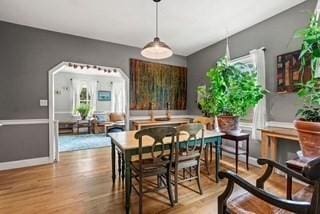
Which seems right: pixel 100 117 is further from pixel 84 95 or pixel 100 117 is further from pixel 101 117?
pixel 84 95

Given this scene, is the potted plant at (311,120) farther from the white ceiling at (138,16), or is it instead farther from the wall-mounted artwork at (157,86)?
the wall-mounted artwork at (157,86)

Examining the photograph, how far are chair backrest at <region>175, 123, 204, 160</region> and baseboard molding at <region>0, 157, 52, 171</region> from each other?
2.83 m

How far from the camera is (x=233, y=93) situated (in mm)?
3611

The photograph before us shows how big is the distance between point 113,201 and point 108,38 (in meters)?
3.32

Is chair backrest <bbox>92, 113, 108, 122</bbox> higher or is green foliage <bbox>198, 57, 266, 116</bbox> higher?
green foliage <bbox>198, 57, 266, 116</bbox>

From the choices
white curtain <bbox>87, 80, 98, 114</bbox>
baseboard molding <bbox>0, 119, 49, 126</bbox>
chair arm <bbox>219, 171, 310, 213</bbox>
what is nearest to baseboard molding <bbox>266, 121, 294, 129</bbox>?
chair arm <bbox>219, 171, 310, 213</bbox>

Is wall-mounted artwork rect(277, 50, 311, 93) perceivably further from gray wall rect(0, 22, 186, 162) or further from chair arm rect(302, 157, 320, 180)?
gray wall rect(0, 22, 186, 162)

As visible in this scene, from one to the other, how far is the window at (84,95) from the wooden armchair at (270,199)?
8444mm

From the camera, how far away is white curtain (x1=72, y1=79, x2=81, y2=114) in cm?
856

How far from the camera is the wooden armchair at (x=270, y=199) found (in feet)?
2.91

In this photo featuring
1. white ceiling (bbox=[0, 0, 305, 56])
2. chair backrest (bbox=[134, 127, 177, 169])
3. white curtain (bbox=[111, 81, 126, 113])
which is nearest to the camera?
chair backrest (bbox=[134, 127, 177, 169])

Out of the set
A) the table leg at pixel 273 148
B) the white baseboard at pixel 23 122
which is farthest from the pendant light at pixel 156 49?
the white baseboard at pixel 23 122

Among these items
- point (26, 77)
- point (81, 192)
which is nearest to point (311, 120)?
point (81, 192)

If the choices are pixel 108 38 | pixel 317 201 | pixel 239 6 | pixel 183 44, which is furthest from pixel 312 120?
pixel 108 38
